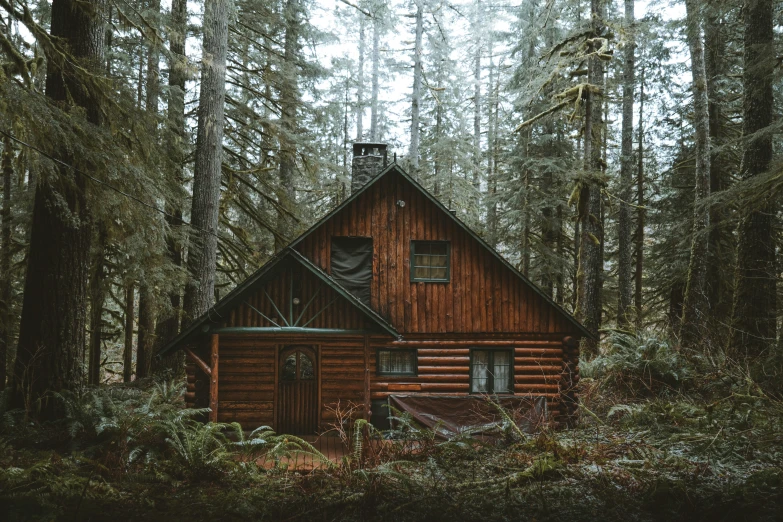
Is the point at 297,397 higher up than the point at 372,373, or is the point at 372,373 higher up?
the point at 372,373

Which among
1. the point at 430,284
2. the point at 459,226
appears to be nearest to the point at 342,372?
the point at 430,284

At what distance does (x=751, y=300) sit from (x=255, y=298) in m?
11.4

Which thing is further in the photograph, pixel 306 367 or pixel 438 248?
pixel 306 367

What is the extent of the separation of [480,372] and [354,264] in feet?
14.5

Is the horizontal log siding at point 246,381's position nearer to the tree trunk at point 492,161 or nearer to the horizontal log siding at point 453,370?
the horizontal log siding at point 453,370

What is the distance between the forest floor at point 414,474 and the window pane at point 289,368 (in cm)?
329

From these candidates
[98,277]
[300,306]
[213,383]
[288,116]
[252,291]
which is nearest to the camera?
[213,383]

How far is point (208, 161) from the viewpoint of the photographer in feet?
37.8

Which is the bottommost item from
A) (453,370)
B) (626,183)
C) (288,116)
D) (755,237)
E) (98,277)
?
(453,370)

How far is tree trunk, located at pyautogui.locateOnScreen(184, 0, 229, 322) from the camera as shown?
1134 cm

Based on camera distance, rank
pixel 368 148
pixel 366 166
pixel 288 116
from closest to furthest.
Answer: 1. pixel 366 166
2. pixel 368 148
3. pixel 288 116

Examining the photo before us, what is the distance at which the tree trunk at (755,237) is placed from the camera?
10.3m

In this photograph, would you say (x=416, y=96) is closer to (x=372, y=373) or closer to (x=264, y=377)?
(x=372, y=373)

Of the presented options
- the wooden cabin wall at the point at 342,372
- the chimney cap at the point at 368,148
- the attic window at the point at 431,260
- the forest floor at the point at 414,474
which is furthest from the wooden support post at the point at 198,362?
the chimney cap at the point at 368,148
